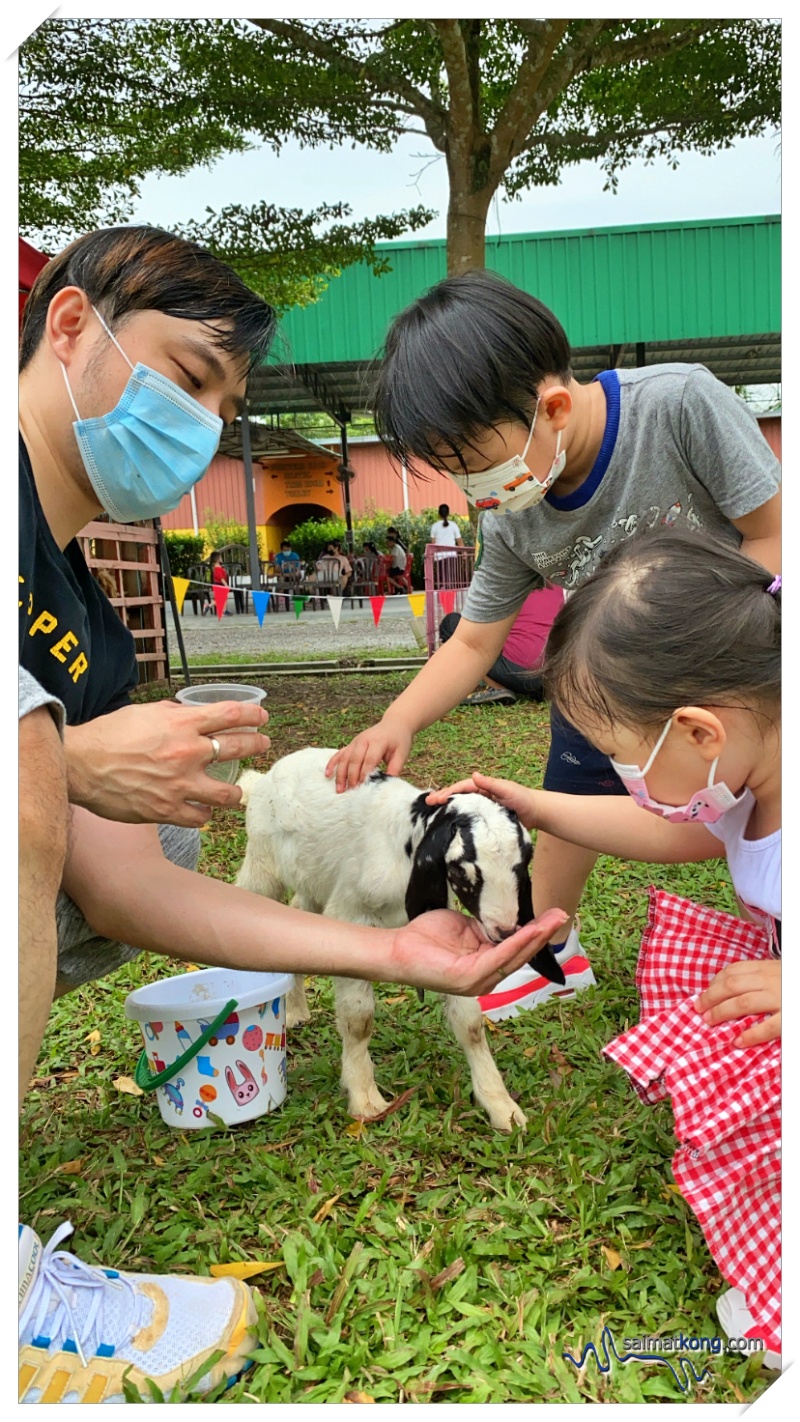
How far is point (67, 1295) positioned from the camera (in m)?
1.51

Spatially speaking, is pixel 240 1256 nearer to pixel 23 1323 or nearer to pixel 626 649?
pixel 23 1323

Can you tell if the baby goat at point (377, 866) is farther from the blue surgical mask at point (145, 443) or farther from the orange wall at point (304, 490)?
the orange wall at point (304, 490)

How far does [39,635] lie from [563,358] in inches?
51.7

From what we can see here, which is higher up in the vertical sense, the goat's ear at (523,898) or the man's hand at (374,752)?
the man's hand at (374,752)

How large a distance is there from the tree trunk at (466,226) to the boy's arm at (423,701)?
617 cm

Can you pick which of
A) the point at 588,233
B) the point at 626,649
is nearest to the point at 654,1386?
the point at 626,649

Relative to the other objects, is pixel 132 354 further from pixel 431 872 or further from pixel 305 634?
pixel 305 634

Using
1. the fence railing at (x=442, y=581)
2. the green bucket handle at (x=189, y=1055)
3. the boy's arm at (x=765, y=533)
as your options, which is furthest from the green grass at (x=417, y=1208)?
the fence railing at (x=442, y=581)

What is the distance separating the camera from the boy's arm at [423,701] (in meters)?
2.62

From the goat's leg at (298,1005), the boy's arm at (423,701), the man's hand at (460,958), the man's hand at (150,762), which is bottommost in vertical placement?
the goat's leg at (298,1005)

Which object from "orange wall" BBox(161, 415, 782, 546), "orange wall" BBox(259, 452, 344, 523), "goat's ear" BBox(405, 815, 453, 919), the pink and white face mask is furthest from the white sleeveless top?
"orange wall" BBox(259, 452, 344, 523)

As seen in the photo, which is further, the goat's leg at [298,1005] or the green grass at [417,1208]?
the goat's leg at [298,1005]

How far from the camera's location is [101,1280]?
5.13 ft

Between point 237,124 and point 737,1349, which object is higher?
point 237,124
